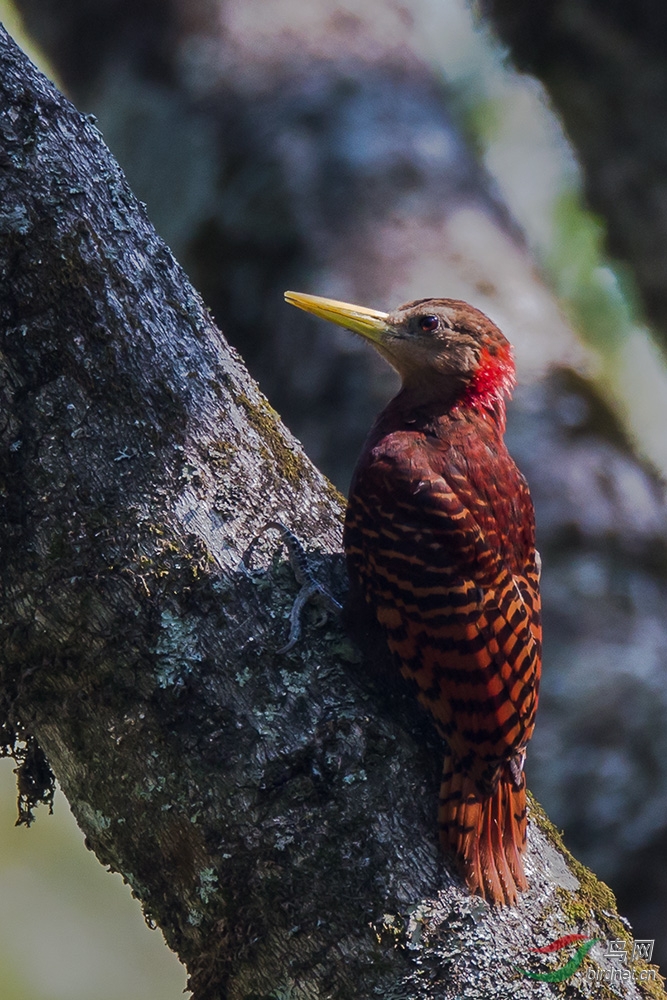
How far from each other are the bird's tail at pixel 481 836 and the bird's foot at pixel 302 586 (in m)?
0.42

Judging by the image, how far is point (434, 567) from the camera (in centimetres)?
244

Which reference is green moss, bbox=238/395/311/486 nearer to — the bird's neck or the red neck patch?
the bird's neck

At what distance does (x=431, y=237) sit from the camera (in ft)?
12.4

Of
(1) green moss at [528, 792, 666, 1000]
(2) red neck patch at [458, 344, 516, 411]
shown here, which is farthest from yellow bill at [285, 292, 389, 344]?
(1) green moss at [528, 792, 666, 1000]

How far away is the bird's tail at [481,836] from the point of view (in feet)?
6.41

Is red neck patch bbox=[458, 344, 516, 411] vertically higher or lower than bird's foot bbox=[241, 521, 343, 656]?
higher

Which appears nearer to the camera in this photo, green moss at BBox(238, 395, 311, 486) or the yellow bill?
green moss at BBox(238, 395, 311, 486)

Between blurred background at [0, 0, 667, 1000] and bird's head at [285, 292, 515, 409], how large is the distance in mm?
494

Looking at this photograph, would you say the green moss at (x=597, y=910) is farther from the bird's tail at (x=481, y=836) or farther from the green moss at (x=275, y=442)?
the green moss at (x=275, y=442)

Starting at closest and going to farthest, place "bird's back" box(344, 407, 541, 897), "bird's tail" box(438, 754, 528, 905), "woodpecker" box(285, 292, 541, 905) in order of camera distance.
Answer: "bird's tail" box(438, 754, 528, 905)
"woodpecker" box(285, 292, 541, 905)
"bird's back" box(344, 407, 541, 897)

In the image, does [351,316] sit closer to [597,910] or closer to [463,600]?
[463,600]

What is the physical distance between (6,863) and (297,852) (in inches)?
187

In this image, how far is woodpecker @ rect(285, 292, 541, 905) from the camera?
212 centimetres

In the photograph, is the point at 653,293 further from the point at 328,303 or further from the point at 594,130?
the point at 328,303
